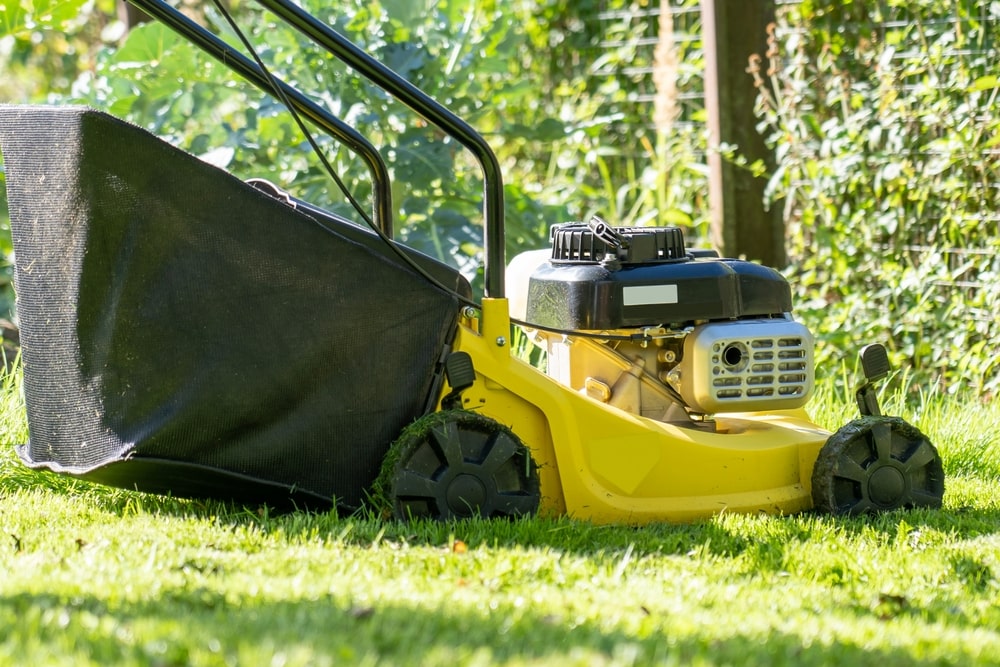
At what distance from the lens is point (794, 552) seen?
10.1ft

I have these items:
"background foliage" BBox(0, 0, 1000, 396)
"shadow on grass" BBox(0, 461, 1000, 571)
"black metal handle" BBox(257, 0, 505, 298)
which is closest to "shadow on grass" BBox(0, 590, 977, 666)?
"shadow on grass" BBox(0, 461, 1000, 571)

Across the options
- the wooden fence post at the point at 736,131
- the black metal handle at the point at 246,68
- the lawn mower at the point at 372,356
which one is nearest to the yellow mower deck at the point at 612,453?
the lawn mower at the point at 372,356

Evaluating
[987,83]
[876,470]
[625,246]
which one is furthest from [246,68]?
[987,83]

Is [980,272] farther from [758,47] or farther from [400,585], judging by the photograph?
[400,585]

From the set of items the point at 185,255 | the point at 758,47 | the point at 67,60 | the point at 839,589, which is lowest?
the point at 839,589

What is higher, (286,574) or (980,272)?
(980,272)

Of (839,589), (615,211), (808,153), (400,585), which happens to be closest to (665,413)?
(839,589)

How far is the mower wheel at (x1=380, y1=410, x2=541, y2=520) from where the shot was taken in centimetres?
312

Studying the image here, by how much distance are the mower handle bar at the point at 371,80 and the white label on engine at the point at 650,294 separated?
0.33 meters

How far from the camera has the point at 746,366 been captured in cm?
346

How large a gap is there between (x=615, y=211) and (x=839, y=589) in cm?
416

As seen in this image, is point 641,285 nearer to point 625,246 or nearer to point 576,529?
point 625,246

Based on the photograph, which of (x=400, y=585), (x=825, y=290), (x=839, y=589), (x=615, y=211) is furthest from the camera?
(x=615, y=211)

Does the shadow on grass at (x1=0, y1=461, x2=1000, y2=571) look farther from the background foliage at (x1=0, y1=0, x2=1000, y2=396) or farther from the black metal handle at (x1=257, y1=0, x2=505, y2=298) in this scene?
the background foliage at (x1=0, y1=0, x2=1000, y2=396)
